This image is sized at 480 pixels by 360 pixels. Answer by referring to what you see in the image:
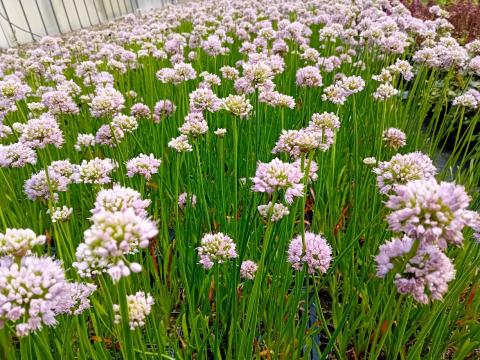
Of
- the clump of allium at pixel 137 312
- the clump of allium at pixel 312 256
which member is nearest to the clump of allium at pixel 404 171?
the clump of allium at pixel 312 256

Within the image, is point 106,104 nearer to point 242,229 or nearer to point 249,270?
point 242,229

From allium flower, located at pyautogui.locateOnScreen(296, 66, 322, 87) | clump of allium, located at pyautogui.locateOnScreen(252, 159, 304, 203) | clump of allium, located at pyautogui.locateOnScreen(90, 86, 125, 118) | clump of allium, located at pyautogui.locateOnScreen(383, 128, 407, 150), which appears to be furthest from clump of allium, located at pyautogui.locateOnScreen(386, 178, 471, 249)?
allium flower, located at pyautogui.locateOnScreen(296, 66, 322, 87)

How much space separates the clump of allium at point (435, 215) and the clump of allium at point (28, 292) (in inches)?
32.8

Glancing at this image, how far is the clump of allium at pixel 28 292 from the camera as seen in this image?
2.85 feet

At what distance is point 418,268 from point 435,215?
168 mm

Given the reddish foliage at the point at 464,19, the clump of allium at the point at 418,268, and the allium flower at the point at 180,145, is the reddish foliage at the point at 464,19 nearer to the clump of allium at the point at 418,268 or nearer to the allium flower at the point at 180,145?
the allium flower at the point at 180,145

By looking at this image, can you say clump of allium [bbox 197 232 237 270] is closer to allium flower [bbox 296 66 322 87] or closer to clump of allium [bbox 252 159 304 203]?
clump of allium [bbox 252 159 304 203]

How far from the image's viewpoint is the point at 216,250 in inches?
63.7

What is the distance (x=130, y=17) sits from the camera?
263 inches

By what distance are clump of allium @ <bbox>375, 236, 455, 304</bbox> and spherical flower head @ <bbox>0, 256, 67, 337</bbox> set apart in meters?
0.84

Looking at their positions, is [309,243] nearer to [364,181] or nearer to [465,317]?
[364,181]

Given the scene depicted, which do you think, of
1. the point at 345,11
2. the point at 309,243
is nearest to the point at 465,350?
the point at 309,243

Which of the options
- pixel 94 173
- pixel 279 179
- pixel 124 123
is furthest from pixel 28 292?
pixel 124 123

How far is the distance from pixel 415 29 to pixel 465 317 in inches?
112
